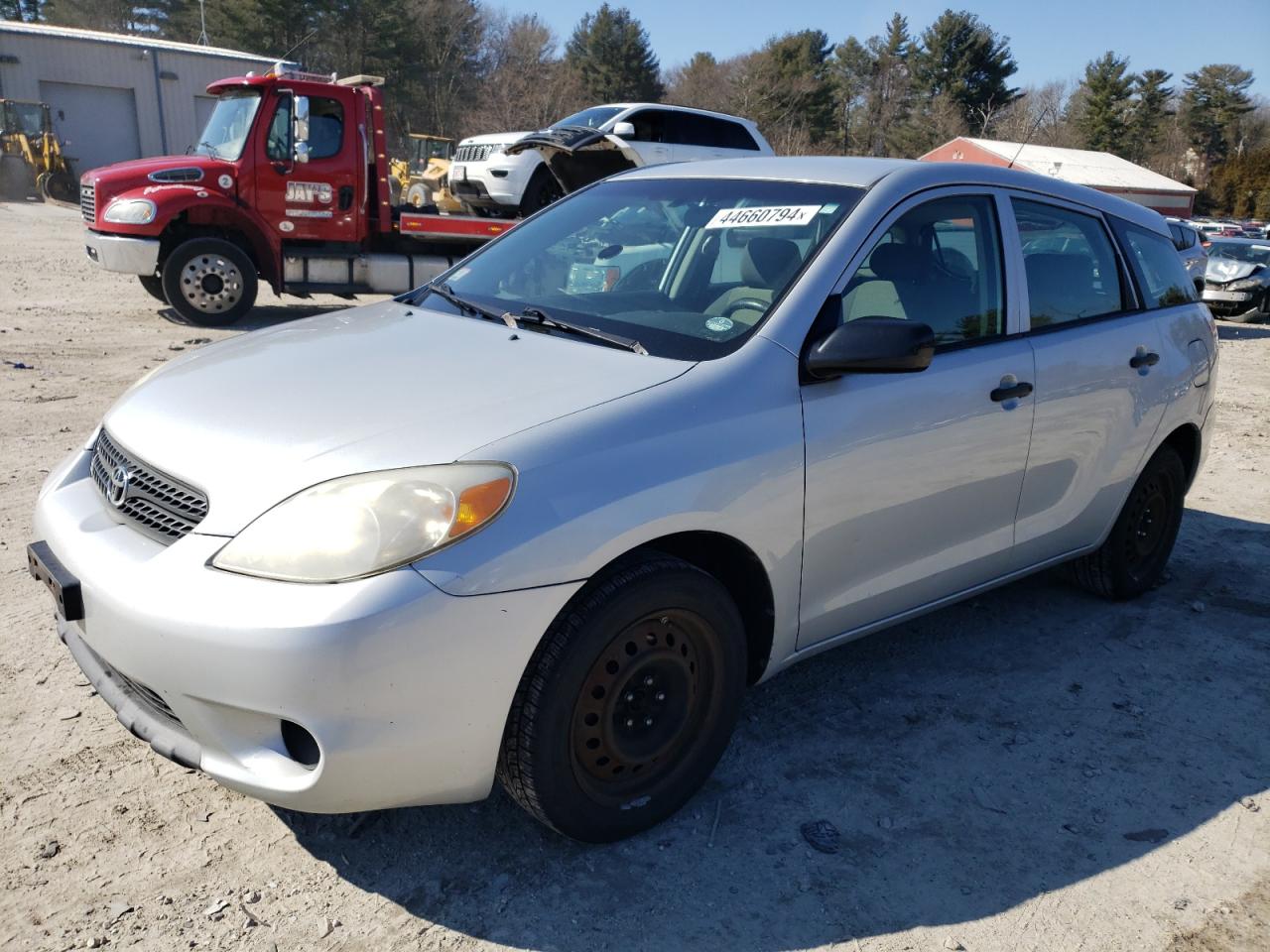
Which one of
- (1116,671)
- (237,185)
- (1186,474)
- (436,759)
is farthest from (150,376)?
(237,185)

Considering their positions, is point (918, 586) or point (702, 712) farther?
point (918, 586)

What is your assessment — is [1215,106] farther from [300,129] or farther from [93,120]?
[300,129]

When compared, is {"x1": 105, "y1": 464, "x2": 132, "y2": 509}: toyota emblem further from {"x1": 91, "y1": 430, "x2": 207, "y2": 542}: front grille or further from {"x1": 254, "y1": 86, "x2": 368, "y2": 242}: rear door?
{"x1": 254, "y1": 86, "x2": 368, "y2": 242}: rear door

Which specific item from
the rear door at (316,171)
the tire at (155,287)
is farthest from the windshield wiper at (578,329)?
the tire at (155,287)

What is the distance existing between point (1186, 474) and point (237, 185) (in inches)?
372

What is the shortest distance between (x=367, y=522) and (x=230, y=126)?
10.2m

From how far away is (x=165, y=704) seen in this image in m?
2.36

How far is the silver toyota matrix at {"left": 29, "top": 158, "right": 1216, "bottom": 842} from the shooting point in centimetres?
222

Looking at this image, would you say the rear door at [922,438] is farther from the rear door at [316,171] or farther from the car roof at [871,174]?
the rear door at [316,171]

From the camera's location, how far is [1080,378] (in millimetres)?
3758

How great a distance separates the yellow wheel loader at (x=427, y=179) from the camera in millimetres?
12961

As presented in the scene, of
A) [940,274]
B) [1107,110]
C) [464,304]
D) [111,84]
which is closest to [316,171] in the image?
[464,304]

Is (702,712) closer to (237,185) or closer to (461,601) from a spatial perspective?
(461,601)

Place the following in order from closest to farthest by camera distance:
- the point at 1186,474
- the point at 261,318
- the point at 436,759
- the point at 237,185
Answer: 1. the point at 436,759
2. the point at 1186,474
3. the point at 237,185
4. the point at 261,318
